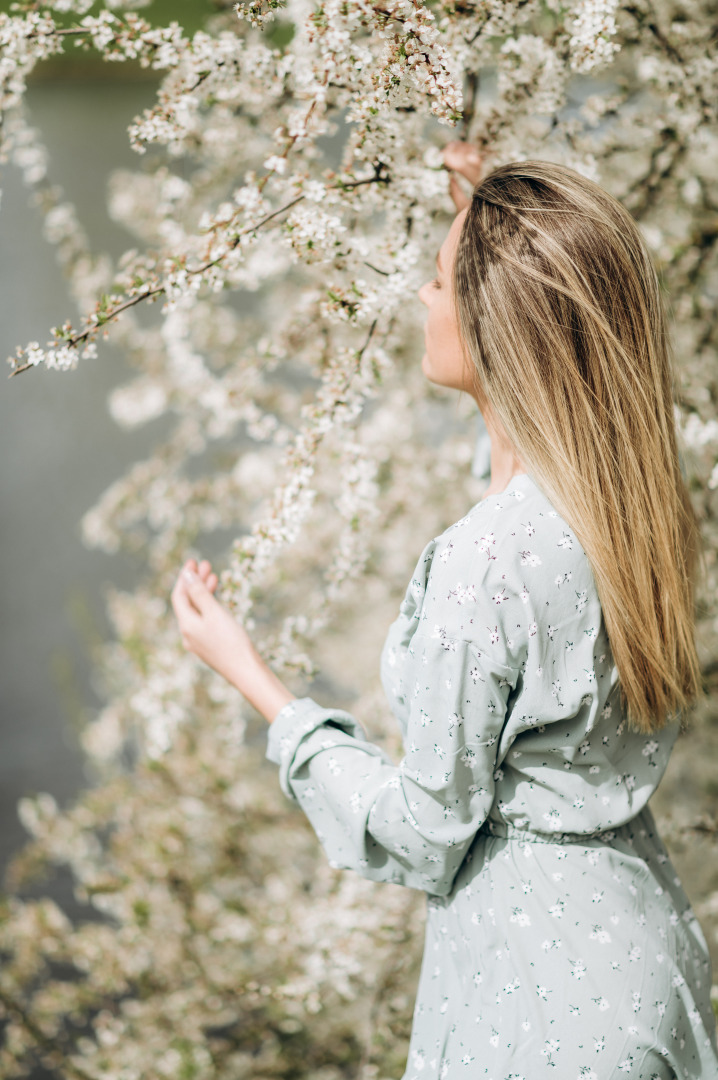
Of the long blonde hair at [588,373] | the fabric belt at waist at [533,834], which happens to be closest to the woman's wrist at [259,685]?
the fabric belt at waist at [533,834]

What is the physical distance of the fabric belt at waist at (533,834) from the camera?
96 cm

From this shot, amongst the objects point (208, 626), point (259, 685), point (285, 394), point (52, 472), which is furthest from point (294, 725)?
point (52, 472)

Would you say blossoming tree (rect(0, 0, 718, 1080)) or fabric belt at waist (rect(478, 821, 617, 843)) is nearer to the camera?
fabric belt at waist (rect(478, 821, 617, 843))

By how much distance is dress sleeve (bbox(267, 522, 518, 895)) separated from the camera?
0.86 metres

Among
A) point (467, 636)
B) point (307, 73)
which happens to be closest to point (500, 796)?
point (467, 636)

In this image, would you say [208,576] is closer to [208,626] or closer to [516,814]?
[208,626]

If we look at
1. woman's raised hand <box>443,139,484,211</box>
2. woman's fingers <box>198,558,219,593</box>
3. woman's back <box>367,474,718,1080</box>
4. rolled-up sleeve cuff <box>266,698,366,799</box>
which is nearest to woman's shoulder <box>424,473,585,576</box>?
woman's back <box>367,474,718,1080</box>

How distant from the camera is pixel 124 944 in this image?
196 cm

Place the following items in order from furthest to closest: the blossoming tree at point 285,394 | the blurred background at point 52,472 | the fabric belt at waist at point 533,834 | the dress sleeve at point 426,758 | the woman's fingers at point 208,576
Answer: the blurred background at point 52,472 < the woman's fingers at point 208,576 < the blossoming tree at point 285,394 < the fabric belt at waist at point 533,834 < the dress sleeve at point 426,758

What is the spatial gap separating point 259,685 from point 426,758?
1.01 ft

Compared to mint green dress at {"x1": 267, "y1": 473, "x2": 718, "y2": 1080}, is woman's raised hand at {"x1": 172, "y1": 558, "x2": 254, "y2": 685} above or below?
above

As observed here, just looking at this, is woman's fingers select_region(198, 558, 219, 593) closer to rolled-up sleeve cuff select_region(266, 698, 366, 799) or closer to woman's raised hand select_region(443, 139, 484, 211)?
rolled-up sleeve cuff select_region(266, 698, 366, 799)

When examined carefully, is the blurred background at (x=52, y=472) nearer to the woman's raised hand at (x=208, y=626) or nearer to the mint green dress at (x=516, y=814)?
the woman's raised hand at (x=208, y=626)

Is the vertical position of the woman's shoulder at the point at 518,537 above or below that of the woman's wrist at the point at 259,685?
above
